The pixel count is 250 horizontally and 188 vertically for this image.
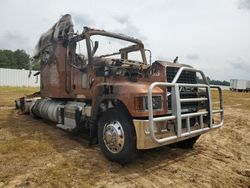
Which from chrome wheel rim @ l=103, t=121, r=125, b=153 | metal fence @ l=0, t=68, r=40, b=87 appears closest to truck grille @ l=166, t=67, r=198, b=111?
chrome wheel rim @ l=103, t=121, r=125, b=153

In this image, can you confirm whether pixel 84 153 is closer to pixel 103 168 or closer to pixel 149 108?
pixel 103 168

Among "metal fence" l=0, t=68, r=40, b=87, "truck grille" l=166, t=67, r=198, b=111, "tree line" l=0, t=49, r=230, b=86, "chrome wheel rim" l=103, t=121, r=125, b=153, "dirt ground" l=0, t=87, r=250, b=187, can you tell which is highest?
"tree line" l=0, t=49, r=230, b=86

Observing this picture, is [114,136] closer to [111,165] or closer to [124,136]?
[124,136]

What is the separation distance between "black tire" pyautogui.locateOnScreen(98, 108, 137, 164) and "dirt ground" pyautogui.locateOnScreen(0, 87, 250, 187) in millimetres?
164

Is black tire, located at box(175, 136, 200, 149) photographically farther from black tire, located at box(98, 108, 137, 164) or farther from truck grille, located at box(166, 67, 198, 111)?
black tire, located at box(98, 108, 137, 164)

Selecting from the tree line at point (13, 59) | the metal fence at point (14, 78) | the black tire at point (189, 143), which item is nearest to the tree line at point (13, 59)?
the tree line at point (13, 59)

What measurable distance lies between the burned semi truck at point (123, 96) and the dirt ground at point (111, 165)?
32 cm

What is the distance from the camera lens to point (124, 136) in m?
4.12

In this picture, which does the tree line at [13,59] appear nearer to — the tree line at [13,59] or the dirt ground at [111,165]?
the tree line at [13,59]

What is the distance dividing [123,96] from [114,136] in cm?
69

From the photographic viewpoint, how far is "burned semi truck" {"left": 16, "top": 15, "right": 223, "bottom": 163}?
13.1 ft

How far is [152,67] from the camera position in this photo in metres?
4.82

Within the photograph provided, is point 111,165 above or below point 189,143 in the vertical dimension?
below

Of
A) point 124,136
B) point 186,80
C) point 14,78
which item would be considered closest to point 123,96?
point 124,136
